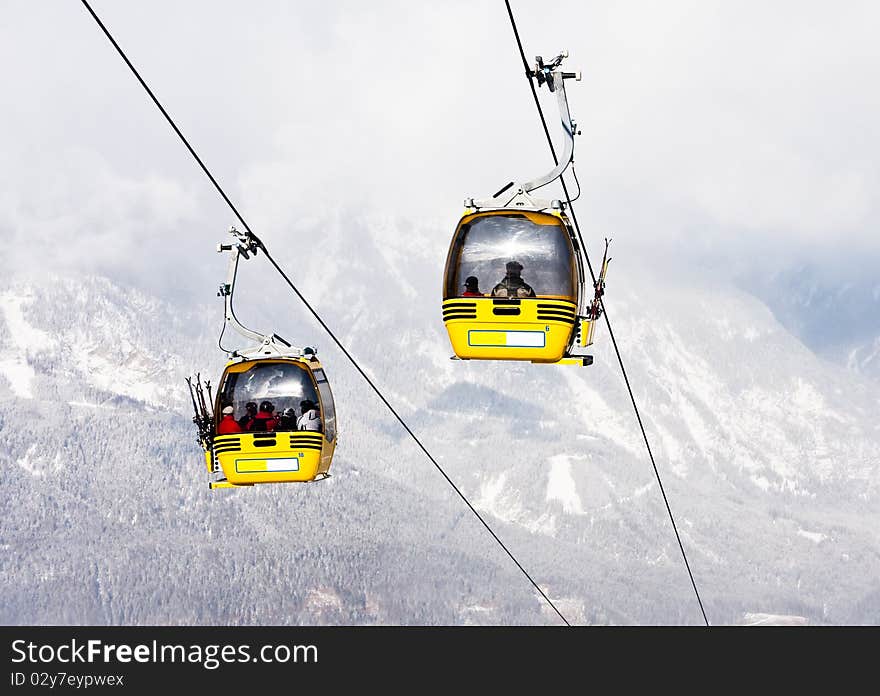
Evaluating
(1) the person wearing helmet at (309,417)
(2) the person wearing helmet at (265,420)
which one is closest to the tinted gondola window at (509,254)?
(1) the person wearing helmet at (309,417)

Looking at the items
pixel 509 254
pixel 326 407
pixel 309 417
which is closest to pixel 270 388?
pixel 309 417

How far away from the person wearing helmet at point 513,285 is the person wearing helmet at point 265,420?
982 centimetres

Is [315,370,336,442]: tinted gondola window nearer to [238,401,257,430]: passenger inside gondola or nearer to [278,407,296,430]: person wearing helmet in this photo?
[278,407,296,430]: person wearing helmet

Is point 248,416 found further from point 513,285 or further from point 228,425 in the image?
point 513,285

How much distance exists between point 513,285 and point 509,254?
621 millimetres

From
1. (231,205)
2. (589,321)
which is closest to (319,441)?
(589,321)

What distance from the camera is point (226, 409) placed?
38281 millimetres

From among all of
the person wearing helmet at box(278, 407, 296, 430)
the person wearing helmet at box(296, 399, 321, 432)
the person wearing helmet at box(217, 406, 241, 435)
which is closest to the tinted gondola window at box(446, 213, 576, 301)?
the person wearing helmet at box(278, 407, 296, 430)

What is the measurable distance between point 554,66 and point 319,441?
1221 centimetres

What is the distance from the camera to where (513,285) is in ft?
96.8

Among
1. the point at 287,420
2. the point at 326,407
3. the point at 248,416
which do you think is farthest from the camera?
the point at 326,407

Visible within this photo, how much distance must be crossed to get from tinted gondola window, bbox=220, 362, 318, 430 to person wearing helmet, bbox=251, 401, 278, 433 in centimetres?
16

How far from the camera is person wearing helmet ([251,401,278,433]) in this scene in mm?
37500
